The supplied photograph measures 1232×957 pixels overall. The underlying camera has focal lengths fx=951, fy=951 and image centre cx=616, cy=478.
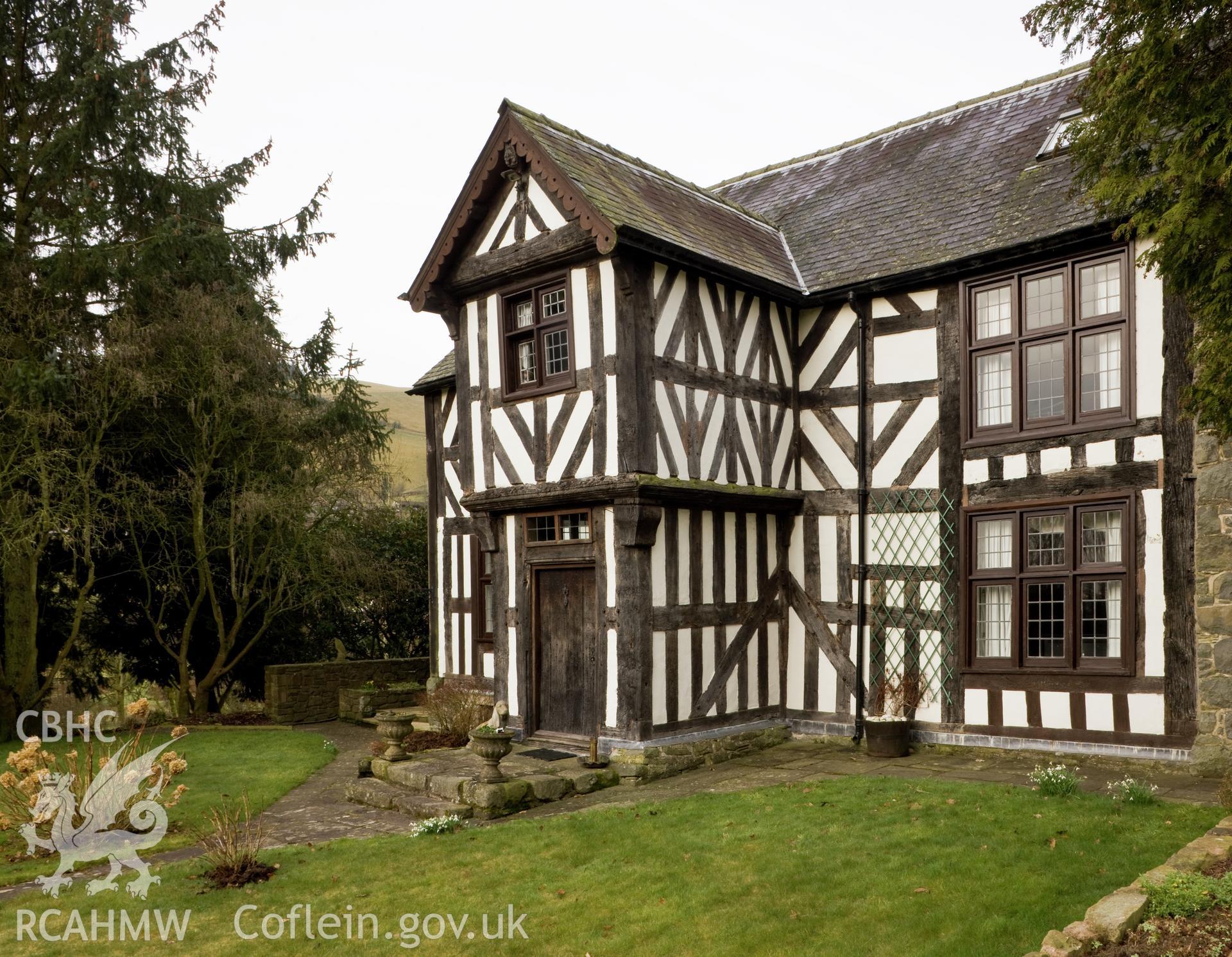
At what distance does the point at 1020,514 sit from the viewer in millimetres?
11031

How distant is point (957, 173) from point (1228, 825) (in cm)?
953

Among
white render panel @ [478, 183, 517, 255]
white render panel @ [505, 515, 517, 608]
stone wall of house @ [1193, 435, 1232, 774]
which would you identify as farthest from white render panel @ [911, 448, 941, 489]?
white render panel @ [478, 183, 517, 255]

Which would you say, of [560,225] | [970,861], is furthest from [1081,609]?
[560,225]

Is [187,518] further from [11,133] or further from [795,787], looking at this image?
[795,787]

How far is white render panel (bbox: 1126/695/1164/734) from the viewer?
9.89 m

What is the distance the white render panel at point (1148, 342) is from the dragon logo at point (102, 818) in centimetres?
1010

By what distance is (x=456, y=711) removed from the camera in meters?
13.1

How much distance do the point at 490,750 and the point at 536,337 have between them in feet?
16.9

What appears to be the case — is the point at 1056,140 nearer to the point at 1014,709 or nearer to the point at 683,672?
the point at 1014,709

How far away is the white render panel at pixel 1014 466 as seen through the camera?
434 inches

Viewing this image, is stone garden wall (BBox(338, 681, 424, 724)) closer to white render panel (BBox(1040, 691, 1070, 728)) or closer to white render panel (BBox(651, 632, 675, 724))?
white render panel (BBox(651, 632, 675, 724))

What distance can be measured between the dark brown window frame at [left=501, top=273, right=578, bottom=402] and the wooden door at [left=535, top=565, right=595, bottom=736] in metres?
2.27

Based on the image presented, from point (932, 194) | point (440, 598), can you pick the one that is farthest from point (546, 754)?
point (932, 194)

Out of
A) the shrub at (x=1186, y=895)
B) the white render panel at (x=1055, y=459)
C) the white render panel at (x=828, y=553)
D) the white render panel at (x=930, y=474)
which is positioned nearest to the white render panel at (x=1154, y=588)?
the white render panel at (x=1055, y=459)
